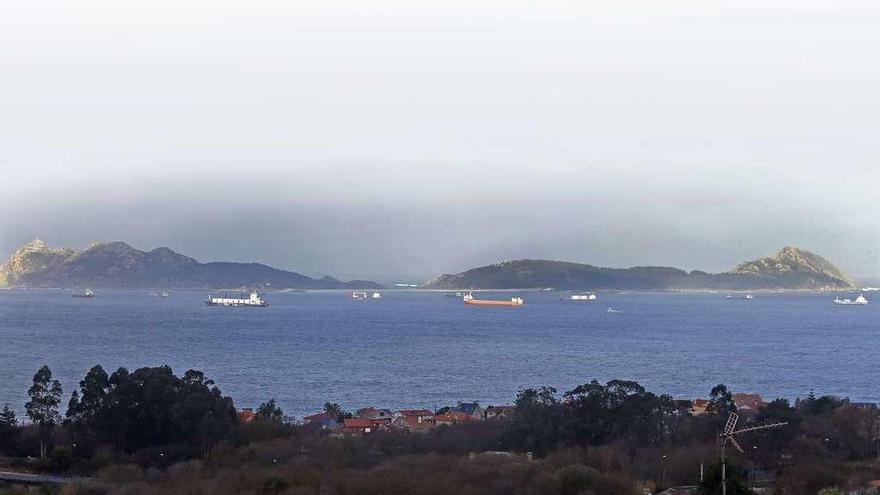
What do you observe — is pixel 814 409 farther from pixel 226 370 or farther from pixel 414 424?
pixel 226 370

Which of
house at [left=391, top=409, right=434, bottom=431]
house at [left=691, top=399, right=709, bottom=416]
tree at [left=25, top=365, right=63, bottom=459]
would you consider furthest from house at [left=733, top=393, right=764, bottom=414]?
tree at [left=25, top=365, right=63, bottom=459]

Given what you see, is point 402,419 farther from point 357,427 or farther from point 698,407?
point 698,407

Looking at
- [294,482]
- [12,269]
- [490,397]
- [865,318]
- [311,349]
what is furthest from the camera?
[12,269]

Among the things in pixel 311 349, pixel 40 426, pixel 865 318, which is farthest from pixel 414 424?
pixel 865 318

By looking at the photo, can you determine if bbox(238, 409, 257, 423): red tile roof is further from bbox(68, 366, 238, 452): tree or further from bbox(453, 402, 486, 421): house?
bbox(453, 402, 486, 421): house

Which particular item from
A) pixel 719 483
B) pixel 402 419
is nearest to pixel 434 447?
pixel 402 419
